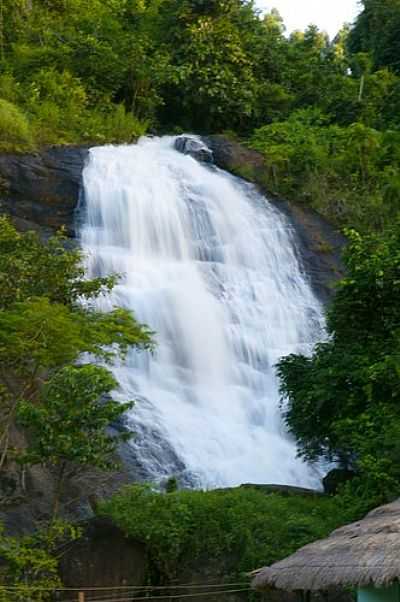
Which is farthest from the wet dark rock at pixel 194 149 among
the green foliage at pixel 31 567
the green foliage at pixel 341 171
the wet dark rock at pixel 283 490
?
the green foliage at pixel 31 567

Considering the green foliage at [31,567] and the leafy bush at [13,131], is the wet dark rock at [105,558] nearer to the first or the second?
the green foliage at [31,567]

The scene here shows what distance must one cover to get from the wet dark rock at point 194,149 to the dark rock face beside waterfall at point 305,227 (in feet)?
0.67

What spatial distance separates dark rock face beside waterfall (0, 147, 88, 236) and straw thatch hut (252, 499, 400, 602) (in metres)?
11.7

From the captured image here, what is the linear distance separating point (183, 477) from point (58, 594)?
14.4ft

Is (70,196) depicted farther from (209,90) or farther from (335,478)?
(335,478)

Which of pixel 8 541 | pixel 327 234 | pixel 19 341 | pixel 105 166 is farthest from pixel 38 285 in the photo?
pixel 327 234

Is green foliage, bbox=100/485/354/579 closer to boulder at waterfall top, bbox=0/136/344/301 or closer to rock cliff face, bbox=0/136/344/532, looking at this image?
rock cliff face, bbox=0/136/344/532

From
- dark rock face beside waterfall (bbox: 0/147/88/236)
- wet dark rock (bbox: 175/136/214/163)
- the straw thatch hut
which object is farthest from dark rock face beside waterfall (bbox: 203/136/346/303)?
the straw thatch hut

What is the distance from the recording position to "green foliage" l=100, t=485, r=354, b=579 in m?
12.6

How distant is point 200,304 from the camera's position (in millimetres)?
20250

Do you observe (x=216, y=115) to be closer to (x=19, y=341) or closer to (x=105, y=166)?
(x=105, y=166)

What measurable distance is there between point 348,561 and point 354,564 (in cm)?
10

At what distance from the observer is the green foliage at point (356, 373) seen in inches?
539


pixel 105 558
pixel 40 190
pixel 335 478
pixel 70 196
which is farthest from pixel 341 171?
pixel 105 558
